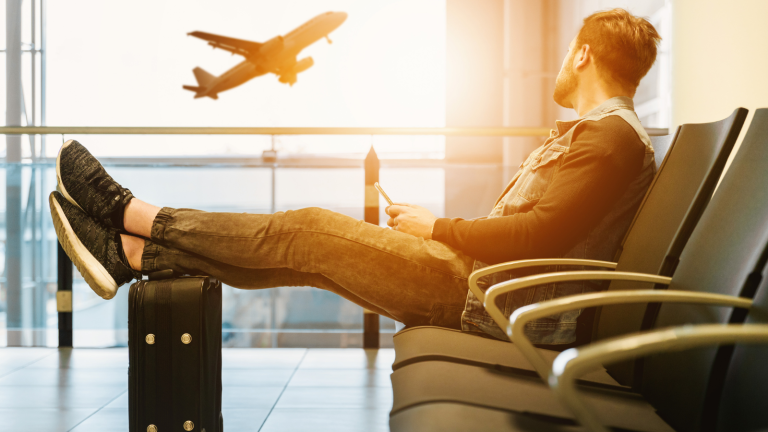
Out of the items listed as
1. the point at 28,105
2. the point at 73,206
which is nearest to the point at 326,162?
the point at 73,206

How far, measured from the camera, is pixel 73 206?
4.30 feet

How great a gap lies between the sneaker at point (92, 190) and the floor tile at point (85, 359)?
108 centimetres

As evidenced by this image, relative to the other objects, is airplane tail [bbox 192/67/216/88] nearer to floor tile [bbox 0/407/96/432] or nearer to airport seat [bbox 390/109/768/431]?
floor tile [bbox 0/407/96/432]

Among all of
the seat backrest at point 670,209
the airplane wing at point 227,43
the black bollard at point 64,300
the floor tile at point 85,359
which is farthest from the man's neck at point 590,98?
the airplane wing at point 227,43

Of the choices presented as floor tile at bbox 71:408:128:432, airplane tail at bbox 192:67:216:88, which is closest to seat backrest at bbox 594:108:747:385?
floor tile at bbox 71:408:128:432

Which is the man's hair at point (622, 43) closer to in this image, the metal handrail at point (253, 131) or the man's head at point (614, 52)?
the man's head at point (614, 52)

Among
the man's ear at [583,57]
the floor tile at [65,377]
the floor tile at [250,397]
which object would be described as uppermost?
the man's ear at [583,57]

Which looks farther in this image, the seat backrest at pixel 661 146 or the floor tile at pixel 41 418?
the floor tile at pixel 41 418

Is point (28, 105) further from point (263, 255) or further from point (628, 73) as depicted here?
point (628, 73)

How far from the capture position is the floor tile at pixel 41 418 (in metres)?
1.49

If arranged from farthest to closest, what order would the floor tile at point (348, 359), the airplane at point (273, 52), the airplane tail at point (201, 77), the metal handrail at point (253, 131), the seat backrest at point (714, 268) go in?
the airplane tail at point (201, 77)
the airplane at point (273, 52)
the metal handrail at point (253, 131)
the floor tile at point (348, 359)
the seat backrest at point (714, 268)

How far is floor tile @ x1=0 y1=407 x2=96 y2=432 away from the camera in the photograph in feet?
4.90

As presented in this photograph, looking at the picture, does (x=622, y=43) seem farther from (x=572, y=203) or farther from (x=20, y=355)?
(x=20, y=355)

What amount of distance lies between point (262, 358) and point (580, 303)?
1870mm
